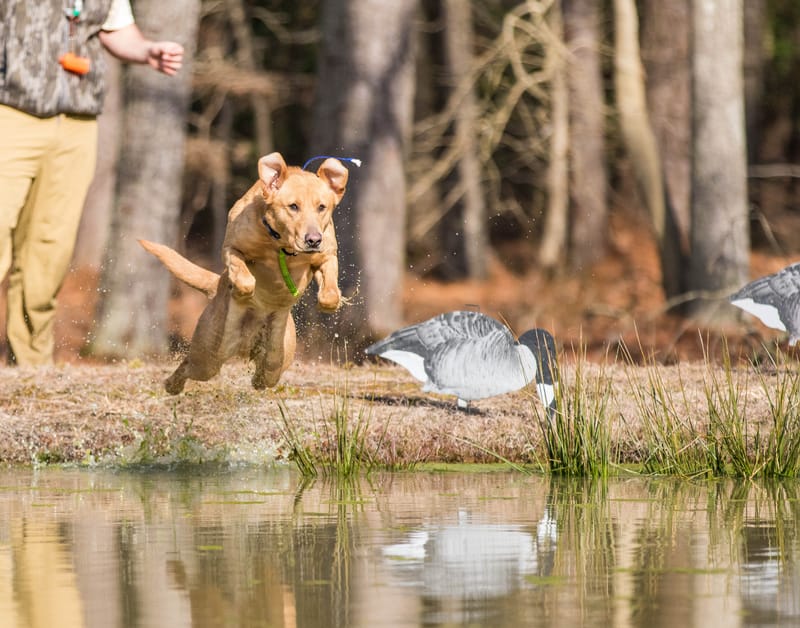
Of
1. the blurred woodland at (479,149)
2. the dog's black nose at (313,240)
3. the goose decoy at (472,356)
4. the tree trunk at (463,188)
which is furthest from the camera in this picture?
the tree trunk at (463,188)

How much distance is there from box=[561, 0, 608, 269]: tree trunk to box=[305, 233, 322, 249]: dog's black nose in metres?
15.5

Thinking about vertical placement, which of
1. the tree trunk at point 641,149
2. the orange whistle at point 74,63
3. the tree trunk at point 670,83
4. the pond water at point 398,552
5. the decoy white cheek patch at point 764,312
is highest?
the tree trunk at point 670,83

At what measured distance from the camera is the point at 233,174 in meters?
30.5

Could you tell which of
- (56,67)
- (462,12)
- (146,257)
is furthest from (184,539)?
(462,12)

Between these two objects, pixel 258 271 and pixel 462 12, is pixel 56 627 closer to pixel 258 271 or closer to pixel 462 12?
pixel 258 271

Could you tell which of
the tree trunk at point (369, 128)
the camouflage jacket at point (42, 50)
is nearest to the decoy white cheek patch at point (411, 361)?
the camouflage jacket at point (42, 50)

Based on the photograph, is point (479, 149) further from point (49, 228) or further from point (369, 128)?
point (49, 228)

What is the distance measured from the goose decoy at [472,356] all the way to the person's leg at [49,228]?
8.13 feet

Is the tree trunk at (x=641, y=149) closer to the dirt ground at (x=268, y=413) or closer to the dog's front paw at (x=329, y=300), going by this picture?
the dirt ground at (x=268, y=413)

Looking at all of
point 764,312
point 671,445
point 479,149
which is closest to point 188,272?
point 671,445

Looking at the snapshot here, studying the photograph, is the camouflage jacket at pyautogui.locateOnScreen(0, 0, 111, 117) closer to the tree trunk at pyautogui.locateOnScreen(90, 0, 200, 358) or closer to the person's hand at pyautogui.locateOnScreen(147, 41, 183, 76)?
the person's hand at pyautogui.locateOnScreen(147, 41, 183, 76)

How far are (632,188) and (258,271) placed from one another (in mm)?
19878

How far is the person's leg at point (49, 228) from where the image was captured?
30.5ft

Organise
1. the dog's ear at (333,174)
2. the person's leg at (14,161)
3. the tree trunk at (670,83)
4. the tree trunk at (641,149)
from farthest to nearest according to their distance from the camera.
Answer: the tree trunk at (670,83), the tree trunk at (641,149), the person's leg at (14,161), the dog's ear at (333,174)
